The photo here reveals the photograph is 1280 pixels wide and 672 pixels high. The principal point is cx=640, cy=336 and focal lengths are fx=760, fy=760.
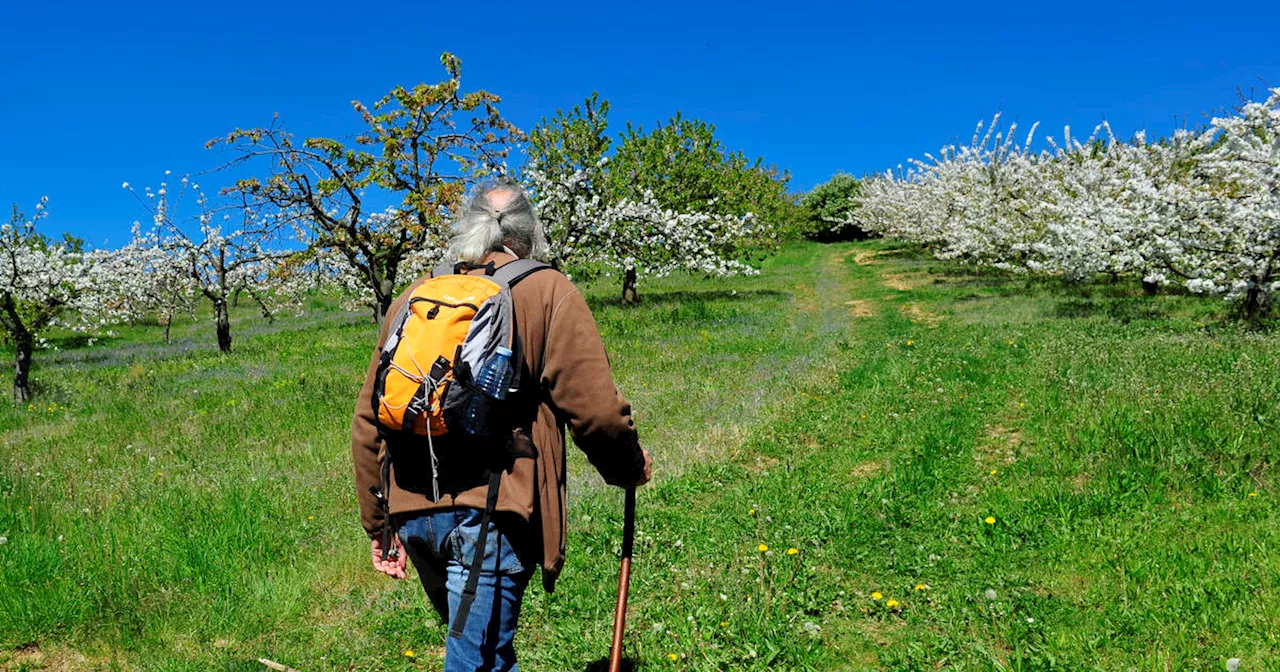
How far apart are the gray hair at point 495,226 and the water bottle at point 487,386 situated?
0.50 metres

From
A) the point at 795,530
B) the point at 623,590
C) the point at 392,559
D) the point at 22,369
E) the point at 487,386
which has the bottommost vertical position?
the point at 795,530

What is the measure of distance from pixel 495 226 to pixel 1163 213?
1588 centimetres

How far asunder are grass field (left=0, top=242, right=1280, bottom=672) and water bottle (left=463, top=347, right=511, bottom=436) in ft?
7.83

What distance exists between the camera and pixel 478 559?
260cm

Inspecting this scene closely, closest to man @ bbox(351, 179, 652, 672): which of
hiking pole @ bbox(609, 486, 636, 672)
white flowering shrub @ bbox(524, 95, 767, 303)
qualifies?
hiking pole @ bbox(609, 486, 636, 672)

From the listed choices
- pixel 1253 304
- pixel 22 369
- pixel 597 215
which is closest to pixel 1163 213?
pixel 1253 304

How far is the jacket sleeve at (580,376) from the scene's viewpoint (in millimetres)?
2621

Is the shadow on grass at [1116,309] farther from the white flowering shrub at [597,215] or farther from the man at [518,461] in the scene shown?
the man at [518,461]

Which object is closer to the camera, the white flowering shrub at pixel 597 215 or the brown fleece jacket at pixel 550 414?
the brown fleece jacket at pixel 550 414

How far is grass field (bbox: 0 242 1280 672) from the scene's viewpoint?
4391 millimetres

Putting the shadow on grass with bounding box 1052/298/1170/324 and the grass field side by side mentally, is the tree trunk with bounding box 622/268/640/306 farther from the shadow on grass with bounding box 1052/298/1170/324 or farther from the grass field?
the grass field

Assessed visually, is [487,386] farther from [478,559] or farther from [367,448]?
[367,448]

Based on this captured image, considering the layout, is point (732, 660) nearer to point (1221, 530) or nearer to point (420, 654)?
point (420, 654)

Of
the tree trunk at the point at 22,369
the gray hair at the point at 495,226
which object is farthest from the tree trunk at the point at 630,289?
the gray hair at the point at 495,226
